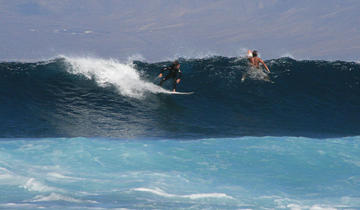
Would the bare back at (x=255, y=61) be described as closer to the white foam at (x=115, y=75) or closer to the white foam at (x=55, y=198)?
the white foam at (x=115, y=75)

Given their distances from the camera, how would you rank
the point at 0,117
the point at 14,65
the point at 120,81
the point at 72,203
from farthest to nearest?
1. the point at 14,65
2. the point at 120,81
3. the point at 0,117
4. the point at 72,203

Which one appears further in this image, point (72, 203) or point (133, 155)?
point (133, 155)

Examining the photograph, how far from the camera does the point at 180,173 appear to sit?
356 inches

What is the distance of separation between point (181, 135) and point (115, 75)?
652cm

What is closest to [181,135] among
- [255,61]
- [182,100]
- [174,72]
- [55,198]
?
[182,100]

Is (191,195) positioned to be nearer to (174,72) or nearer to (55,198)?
(55,198)

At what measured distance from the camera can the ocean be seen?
7441mm

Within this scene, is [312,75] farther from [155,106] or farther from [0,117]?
[0,117]

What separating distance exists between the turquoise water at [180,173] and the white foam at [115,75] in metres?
5.21

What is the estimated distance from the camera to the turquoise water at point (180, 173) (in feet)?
22.8

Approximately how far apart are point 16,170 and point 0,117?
6.93 m

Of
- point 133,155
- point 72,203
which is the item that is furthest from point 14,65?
point 72,203

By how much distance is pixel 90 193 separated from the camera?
7207mm

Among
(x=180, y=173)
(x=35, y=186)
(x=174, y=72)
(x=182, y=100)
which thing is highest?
(x=174, y=72)
